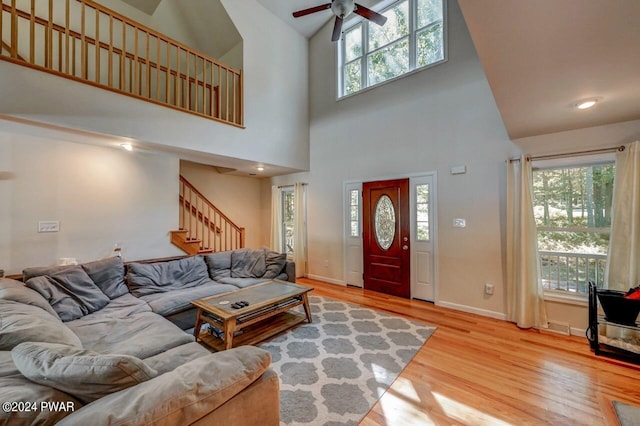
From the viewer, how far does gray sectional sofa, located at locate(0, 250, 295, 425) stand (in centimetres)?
85

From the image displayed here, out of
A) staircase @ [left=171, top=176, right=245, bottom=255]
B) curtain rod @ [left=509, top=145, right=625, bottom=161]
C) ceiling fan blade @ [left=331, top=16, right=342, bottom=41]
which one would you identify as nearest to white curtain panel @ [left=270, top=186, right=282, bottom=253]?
staircase @ [left=171, top=176, right=245, bottom=255]

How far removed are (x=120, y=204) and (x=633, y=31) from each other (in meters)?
5.18

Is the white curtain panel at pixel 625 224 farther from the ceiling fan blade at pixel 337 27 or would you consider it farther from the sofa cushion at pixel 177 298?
the sofa cushion at pixel 177 298

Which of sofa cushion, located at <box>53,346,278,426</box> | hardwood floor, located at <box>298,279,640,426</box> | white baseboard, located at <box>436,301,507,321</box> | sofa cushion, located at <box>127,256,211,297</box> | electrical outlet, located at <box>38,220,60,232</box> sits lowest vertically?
hardwood floor, located at <box>298,279,640,426</box>

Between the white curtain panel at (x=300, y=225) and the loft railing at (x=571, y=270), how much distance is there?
3.90 metres

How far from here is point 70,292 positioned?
2.52 meters

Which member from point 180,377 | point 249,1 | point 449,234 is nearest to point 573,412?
point 449,234

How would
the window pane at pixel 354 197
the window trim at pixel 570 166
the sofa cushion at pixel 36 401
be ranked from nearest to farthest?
1. the sofa cushion at pixel 36 401
2. the window trim at pixel 570 166
3. the window pane at pixel 354 197

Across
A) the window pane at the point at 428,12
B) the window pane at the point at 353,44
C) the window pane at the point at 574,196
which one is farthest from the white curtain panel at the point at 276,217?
the window pane at the point at 574,196

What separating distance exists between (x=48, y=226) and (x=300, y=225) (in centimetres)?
378

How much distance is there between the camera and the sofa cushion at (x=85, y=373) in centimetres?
92

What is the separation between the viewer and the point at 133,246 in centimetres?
379

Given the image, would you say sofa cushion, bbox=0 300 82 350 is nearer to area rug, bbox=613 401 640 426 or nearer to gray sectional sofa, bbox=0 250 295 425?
gray sectional sofa, bbox=0 250 295 425

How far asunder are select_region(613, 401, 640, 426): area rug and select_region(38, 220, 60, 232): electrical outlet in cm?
565
